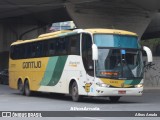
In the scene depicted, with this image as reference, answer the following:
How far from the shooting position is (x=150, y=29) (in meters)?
55.6

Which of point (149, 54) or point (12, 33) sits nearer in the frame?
point (149, 54)

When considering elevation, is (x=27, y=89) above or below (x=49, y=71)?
below

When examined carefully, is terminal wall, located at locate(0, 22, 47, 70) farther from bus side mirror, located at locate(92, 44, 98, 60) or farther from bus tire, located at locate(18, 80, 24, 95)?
bus side mirror, located at locate(92, 44, 98, 60)

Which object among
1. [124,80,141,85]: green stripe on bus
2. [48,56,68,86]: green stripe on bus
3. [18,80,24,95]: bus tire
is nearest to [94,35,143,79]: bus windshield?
[124,80,141,85]: green stripe on bus

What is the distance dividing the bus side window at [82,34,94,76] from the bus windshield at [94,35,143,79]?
0.33 meters

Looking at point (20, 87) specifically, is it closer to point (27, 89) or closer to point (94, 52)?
point (27, 89)

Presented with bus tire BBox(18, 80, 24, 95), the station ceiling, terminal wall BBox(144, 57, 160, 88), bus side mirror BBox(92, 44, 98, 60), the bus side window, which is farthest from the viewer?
terminal wall BBox(144, 57, 160, 88)

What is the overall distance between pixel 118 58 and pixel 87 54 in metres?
1.41

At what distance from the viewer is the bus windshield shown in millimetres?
22734

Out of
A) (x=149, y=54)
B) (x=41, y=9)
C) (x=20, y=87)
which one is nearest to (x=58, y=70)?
(x=149, y=54)

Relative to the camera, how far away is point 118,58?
75.4 ft

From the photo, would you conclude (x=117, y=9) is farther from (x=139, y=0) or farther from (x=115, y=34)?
(x=115, y=34)

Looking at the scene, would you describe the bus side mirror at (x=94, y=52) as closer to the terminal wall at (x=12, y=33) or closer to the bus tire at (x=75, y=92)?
the bus tire at (x=75, y=92)

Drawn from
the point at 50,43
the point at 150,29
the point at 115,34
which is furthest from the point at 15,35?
the point at 115,34
